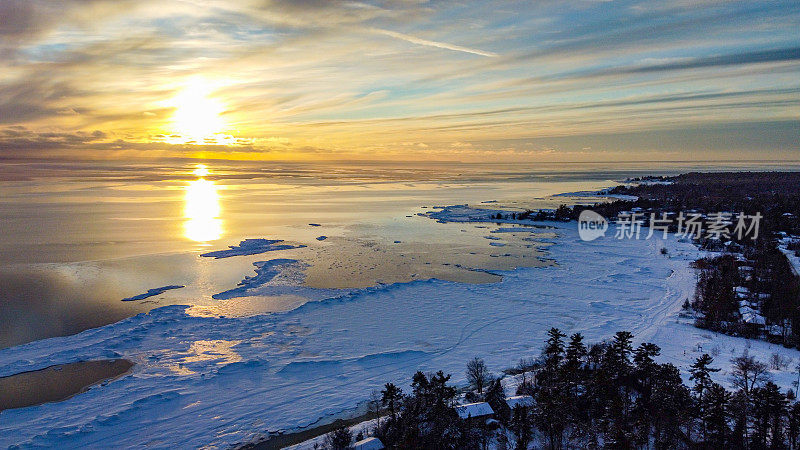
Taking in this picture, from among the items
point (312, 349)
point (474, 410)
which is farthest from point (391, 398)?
point (312, 349)

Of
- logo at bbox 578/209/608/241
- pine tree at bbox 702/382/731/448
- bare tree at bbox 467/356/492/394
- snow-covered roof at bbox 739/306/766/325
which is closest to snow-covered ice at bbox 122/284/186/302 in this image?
bare tree at bbox 467/356/492/394

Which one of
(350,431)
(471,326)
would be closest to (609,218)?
(471,326)

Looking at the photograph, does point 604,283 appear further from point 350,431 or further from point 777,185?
point 777,185

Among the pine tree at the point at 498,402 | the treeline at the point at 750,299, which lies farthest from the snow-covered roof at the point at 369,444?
the treeline at the point at 750,299

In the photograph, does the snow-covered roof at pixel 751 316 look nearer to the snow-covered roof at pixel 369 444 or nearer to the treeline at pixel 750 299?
the treeline at pixel 750 299

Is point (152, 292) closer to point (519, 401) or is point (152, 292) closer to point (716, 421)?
point (519, 401)

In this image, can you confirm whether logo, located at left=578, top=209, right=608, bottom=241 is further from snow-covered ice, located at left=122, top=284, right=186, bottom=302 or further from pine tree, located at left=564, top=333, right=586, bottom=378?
snow-covered ice, located at left=122, top=284, right=186, bottom=302
